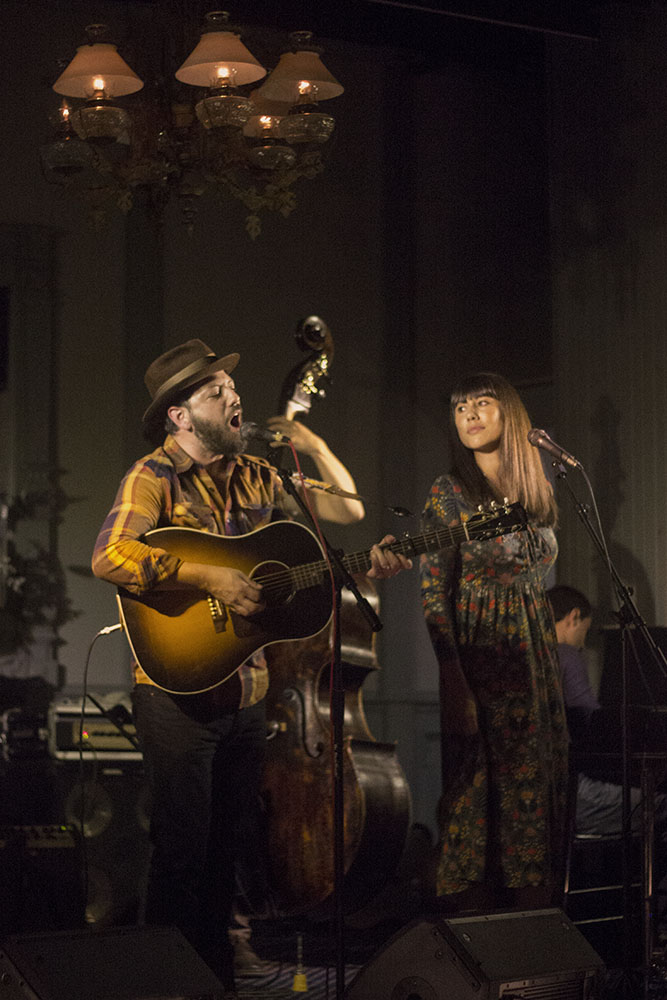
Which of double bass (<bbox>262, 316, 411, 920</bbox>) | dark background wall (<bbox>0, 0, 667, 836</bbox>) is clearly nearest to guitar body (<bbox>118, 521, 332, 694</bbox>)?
double bass (<bbox>262, 316, 411, 920</bbox>)

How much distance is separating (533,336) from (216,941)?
4506mm

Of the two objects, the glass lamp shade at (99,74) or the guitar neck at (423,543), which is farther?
the glass lamp shade at (99,74)

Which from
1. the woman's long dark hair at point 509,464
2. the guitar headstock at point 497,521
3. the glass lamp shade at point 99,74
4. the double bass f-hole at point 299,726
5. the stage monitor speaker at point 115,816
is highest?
the glass lamp shade at point 99,74

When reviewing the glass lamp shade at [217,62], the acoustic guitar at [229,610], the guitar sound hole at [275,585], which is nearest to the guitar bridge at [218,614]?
the acoustic guitar at [229,610]

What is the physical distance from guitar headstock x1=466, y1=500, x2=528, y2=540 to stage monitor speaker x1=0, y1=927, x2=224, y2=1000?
1.27 meters

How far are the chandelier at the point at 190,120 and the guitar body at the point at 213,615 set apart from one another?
1236 mm

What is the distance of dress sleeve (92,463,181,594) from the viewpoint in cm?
353

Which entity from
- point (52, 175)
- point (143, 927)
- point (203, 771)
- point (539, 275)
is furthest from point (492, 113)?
point (143, 927)

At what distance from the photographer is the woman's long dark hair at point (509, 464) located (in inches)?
159

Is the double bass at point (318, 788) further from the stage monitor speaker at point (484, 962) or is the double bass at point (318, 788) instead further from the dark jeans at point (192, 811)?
the stage monitor speaker at point (484, 962)

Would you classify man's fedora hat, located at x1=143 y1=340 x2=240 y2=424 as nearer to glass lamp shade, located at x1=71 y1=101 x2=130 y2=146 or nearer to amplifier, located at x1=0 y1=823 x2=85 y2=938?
glass lamp shade, located at x1=71 y1=101 x2=130 y2=146

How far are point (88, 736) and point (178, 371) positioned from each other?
218 centimetres

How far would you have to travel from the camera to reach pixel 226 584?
142 inches

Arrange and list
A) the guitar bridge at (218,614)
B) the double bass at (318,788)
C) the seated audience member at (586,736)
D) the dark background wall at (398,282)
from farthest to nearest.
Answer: the dark background wall at (398,282) → the seated audience member at (586,736) → the double bass at (318,788) → the guitar bridge at (218,614)
